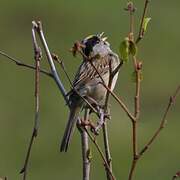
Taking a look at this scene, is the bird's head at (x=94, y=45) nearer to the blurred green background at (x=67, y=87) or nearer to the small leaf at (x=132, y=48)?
the small leaf at (x=132, y=48)

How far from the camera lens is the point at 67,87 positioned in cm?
1302

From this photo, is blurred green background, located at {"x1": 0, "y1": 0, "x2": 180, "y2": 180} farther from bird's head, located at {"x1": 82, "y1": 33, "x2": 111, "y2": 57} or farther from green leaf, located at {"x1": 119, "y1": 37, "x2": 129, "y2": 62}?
green leaf, located at {"x1": 119, "y1": 37, "x2": 129, "y2": 62}

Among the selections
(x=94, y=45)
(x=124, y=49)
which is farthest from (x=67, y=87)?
(x=124, y=49)

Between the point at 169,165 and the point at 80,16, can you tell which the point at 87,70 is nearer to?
the point at 169,165

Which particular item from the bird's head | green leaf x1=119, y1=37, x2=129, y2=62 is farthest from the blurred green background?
green leaf x1=119, y1=37, x2=129, y2=62

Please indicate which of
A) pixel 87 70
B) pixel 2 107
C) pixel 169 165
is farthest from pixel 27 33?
pixel 87 70

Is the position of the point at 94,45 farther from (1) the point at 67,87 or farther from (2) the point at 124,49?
(1) the point at 67,87

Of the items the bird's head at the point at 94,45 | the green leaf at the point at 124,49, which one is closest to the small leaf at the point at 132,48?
the green leaf at the point at 124,49

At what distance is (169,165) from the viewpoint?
11.3 metres

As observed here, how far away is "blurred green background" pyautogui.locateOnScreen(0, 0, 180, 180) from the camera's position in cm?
1126

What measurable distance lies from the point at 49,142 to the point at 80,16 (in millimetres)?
5039

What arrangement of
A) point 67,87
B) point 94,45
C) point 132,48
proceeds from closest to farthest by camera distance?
point 132,48, point 94,45, point 67,87

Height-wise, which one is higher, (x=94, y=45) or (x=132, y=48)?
(x=94, y=45)

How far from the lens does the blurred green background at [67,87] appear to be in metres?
11.3
